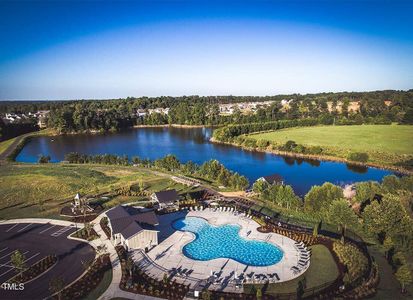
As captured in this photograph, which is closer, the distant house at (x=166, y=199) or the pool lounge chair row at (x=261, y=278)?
the pool lounge chair row at (x=261, y=278)

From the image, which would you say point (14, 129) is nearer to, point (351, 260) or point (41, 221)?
point (41, 221)

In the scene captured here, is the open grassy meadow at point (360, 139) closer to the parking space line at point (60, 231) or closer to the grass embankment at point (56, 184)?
the grass embankment at point (56, 184)

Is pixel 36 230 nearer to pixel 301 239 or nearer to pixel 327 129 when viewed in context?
pixel 301 239

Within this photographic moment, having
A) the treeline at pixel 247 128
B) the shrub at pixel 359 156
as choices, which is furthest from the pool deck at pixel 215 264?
the treeline at pixel 247 128

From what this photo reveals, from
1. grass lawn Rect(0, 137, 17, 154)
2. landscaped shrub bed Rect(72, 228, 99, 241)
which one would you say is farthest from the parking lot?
grass lawn Rect(0, 137, 17, 154)

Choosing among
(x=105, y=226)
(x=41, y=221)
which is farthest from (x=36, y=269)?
(x=41, y=221)

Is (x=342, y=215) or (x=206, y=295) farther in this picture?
(x=342, y=215)
